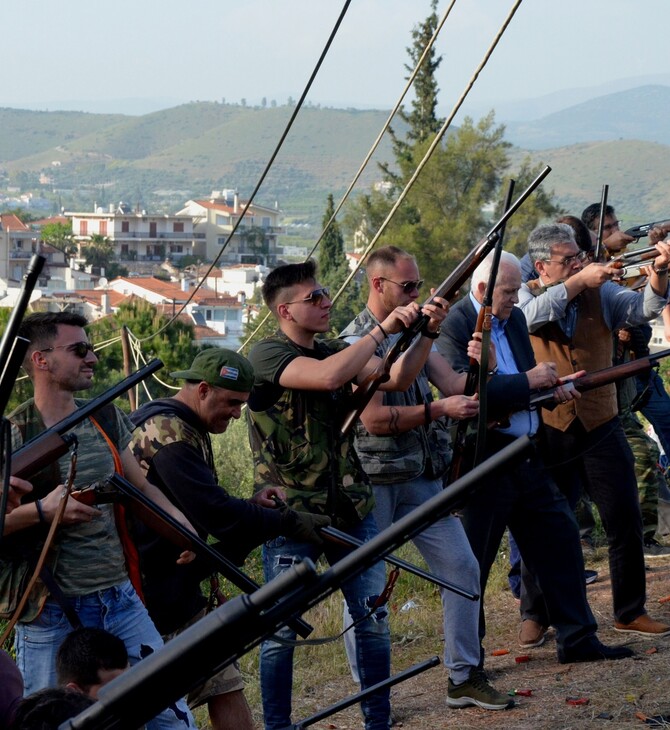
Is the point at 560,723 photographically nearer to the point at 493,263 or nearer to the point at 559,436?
the point at 559,436

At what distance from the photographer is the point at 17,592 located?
4.17 m

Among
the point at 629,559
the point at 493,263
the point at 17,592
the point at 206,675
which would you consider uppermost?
the point at 493,263

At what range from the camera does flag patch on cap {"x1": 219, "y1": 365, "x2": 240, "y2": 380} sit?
4.64 meters

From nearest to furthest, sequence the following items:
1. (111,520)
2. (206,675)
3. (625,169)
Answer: (206,675)
(111,520)
(625,169)

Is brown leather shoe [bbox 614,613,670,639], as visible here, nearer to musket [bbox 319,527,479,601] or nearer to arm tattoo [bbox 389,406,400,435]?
arm tattoo [bbox 389,406,400,435]

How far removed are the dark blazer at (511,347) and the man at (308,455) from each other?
91cm

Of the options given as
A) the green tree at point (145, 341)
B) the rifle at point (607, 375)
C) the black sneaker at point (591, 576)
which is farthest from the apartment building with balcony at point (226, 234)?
the rifle at point (607, 375)

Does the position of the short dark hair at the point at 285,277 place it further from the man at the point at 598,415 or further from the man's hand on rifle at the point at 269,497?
the man at the point at 598,415

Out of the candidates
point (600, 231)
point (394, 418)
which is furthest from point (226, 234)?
point (394, 418)

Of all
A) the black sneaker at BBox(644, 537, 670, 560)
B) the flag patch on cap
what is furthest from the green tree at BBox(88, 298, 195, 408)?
the flag patch on cap

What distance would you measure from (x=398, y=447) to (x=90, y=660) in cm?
220

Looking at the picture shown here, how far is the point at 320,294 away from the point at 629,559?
265 centimetres

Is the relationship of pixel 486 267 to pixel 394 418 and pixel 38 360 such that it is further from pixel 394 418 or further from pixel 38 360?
pixel 38 360

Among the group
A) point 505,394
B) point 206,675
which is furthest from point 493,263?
point 206,675
